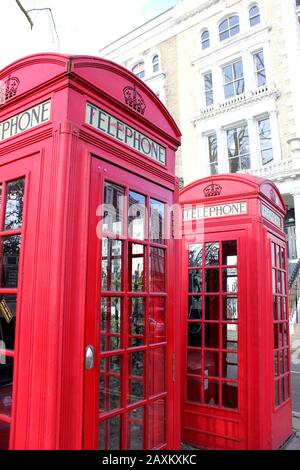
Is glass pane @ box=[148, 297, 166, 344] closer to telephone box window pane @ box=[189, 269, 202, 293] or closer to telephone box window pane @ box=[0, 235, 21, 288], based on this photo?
telephone box window pane @ box=[0, 235, 21, 288]

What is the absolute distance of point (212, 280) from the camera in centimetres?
425

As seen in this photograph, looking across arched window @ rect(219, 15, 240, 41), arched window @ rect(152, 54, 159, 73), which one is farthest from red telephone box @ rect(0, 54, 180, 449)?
arched window @ rect(152, 54, 159, 73)

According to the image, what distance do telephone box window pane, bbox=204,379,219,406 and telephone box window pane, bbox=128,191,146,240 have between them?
7.73 ft

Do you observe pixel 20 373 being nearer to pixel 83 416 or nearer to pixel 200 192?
pixel 83 416

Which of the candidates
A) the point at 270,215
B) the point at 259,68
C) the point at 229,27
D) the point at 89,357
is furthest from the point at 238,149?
the point at 89,357

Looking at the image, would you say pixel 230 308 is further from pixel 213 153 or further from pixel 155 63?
pixel 155 63

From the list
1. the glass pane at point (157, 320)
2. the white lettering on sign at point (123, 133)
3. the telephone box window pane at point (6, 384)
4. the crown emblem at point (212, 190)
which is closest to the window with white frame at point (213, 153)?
the crown emblem at point (212, 190)

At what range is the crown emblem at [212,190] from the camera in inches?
168

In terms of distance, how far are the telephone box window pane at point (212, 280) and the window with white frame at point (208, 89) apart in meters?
13.9

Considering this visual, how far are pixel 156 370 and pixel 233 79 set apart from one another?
15.6 m

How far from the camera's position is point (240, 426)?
12.4 ft

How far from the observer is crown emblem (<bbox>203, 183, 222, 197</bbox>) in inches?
168

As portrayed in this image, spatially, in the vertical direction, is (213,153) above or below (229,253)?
above
